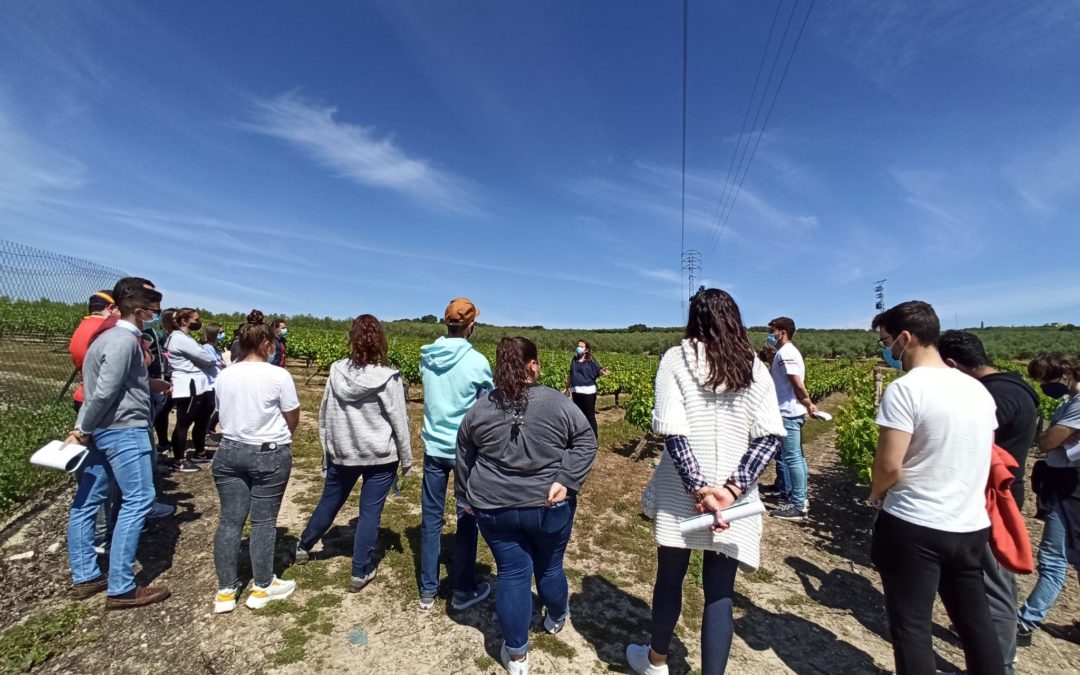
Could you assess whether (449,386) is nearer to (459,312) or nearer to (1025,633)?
(459,312)

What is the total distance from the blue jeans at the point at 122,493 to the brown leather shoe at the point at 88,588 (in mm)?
61

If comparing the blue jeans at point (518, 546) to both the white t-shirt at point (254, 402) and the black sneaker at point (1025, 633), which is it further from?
the black sneaker at point (1025, 633)

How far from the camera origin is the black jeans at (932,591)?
191 centimetres

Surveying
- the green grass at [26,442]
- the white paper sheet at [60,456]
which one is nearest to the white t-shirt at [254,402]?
the white paper sheet at [60,456]

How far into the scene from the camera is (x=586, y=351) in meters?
8.48

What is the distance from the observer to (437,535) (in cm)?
317

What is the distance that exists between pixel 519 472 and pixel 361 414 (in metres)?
1.37

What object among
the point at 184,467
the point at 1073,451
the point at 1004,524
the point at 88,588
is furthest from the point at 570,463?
the point at 184,467

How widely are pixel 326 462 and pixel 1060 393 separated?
18.0ft

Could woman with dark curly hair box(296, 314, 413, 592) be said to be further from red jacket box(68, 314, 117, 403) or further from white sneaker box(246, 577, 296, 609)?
red jacket box(68, 314, 117, 403)

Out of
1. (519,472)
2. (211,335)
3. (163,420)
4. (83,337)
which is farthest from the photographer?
(211,335)

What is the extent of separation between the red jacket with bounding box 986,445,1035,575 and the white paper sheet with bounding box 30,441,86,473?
4.56 m

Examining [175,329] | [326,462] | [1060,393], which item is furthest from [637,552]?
[175,329]

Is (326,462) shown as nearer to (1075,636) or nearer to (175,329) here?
(175,329)
